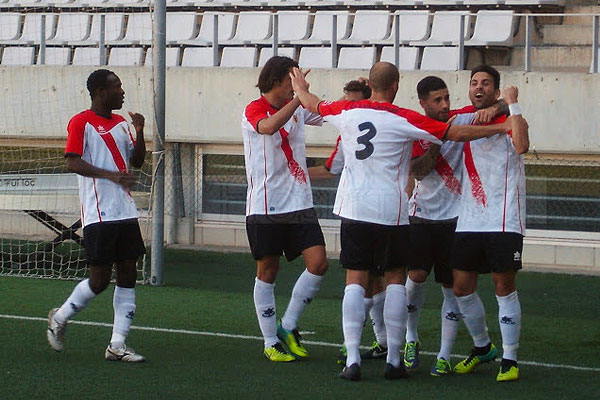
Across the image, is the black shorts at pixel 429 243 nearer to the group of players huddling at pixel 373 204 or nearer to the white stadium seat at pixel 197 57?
the group of players huddling at pixel 373 204

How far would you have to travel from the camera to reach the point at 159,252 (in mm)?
12227

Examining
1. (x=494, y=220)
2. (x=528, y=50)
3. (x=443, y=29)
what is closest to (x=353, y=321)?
(x=494, y=220)

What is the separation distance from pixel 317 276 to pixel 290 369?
25.9 inches

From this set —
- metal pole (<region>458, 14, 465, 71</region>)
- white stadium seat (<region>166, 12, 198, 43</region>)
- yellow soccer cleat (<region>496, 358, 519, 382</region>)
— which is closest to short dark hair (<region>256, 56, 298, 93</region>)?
yellow soccer cleat (<region>496, 358, 519, 382</region>)

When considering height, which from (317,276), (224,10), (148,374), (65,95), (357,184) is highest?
(224,10)

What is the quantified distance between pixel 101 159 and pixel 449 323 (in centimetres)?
243

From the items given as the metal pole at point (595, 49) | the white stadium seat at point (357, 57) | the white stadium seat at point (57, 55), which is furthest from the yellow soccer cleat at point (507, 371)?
the white stadium seat at point (57, 55)

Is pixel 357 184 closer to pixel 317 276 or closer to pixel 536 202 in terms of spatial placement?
pixel 317 276

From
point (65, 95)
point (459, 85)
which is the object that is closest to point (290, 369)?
point (459, 85)

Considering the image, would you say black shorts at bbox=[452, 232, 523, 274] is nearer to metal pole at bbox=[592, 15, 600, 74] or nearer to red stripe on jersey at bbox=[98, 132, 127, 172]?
red stripe on jersey at bbox=[98, 132, 127, 172]

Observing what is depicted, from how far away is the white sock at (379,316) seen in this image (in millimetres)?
7691

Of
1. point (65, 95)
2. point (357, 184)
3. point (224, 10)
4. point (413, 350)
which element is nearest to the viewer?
point (357, 184)

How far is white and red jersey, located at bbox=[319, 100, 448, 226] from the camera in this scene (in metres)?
6.70

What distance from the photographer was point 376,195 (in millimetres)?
6758
